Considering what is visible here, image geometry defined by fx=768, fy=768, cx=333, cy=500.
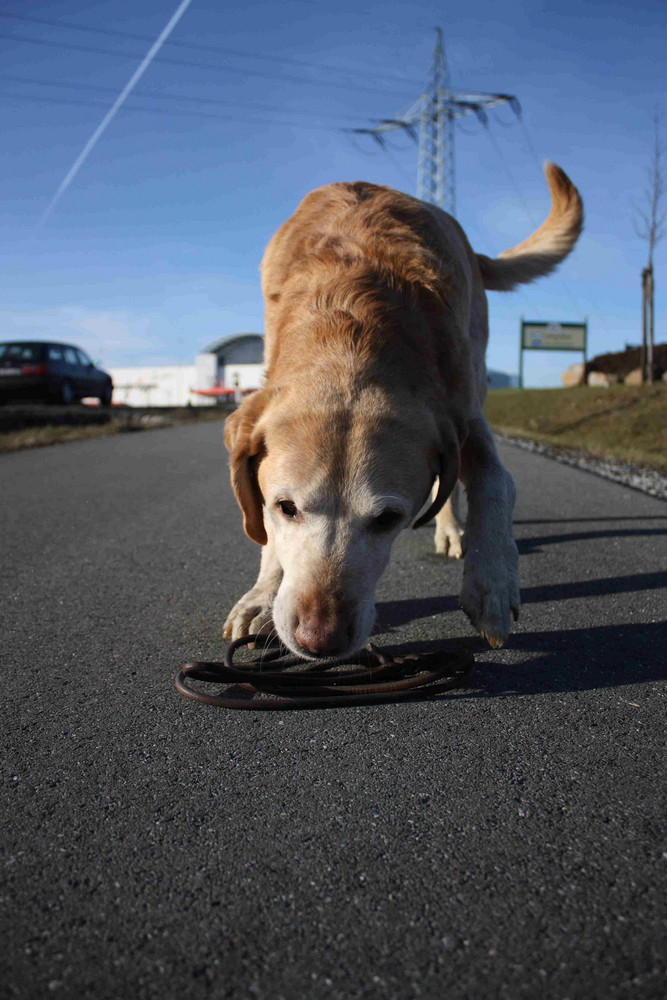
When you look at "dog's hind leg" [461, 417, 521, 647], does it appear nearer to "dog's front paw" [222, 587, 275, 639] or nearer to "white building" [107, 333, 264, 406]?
"dog's front paw" [222, 587, 275, 639]

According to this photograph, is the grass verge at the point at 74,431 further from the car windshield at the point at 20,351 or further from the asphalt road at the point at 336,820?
the asphalt road at the point at 336,820

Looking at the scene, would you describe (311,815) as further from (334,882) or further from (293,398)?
(293,398)

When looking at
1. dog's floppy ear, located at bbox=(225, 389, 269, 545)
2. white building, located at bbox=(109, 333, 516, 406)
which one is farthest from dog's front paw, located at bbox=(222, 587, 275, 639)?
white building, located at bbox=(109, 333, 516, 406)

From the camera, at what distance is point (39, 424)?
14.6m

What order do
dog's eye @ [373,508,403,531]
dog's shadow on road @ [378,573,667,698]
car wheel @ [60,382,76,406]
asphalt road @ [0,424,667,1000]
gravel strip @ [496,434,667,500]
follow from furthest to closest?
car wheel @ [60,382,76,406], gravel strip @ [496,434,667,500], dog's eye @ [373,508,403,531], dog's shadow on road @ [378,573,667,698], asphalt road @ [0,424,667,1000]

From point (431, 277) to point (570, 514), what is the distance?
3151 mm

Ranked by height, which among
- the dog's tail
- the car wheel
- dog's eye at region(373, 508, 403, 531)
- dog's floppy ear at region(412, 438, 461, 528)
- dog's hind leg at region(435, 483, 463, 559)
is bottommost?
dog's hind leg at region(435, 483, 463, 559)

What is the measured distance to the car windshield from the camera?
19.4 metres

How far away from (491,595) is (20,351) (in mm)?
19351

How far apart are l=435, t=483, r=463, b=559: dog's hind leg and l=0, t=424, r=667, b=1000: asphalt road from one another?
3.45 feet

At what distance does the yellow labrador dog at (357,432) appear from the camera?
2.40m

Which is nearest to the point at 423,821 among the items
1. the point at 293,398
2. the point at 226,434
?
the point at 293,398

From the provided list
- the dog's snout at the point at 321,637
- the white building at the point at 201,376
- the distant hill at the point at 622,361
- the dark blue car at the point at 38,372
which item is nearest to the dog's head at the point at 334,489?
the dog's snout at the point at 321,637

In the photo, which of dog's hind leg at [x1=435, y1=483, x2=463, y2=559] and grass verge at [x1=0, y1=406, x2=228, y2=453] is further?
grass verge at [x1=0, y1=406, x2=228, y2=453]
